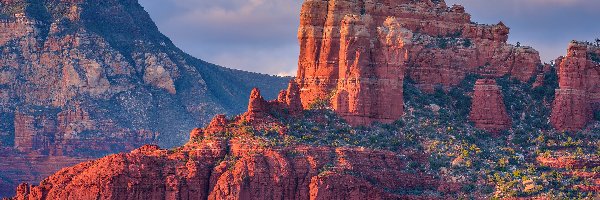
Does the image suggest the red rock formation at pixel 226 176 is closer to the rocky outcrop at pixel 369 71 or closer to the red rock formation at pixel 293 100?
the red rock formation at pixel 293 100

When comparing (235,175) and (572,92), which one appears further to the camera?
(572,92)

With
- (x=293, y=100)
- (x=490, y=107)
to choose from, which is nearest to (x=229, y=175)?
(x=293, y=100)

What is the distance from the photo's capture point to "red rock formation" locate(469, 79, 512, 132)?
6073 inches

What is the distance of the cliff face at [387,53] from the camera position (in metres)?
152

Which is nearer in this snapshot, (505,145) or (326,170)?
(326,170)

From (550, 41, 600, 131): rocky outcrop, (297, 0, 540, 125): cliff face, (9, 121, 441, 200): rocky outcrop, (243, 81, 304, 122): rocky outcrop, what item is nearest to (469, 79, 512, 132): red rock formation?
(550, 41, 600, 131): rocky outcrop

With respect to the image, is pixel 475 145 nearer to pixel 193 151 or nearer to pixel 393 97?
pixel 393 97

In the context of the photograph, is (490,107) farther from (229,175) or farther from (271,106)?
(229,175)

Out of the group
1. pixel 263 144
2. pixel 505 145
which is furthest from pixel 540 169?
pixel 263 144

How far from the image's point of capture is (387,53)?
5989 inches

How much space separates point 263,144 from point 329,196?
5298 mm

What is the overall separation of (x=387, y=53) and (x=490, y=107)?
22.8 feet

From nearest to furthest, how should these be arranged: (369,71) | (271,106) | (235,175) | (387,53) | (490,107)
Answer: (235,175) < (271,106) < (369,71) < (387,53) < (490,107)

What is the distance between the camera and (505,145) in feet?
502
